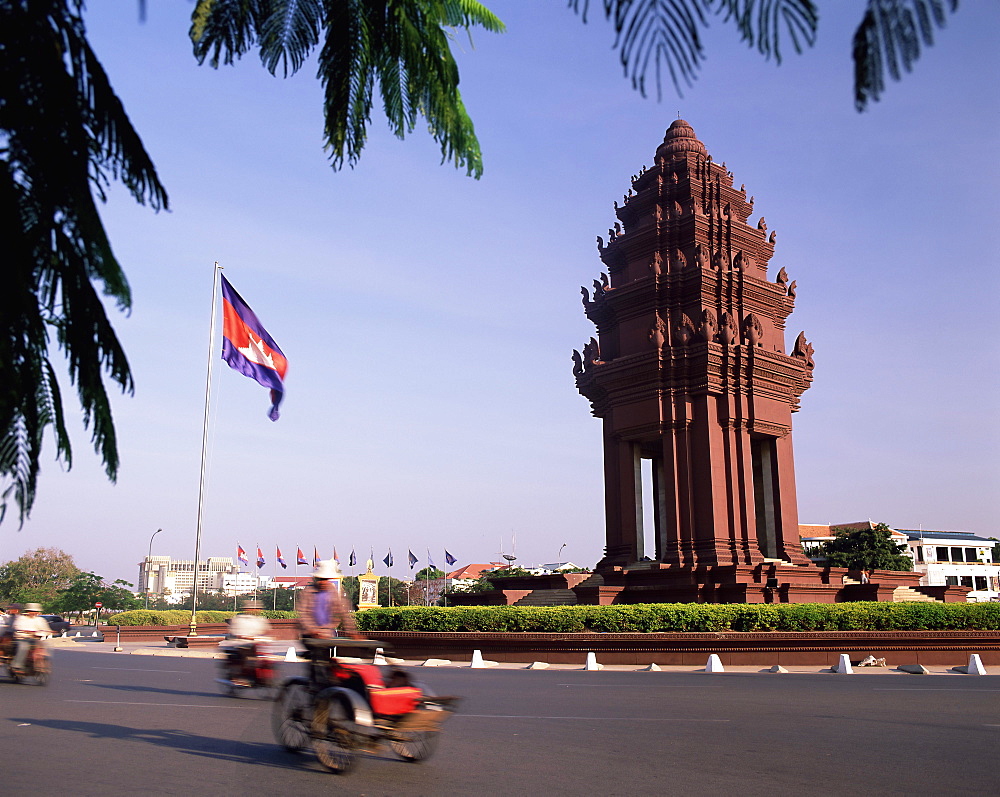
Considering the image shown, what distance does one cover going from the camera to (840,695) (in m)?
14.0

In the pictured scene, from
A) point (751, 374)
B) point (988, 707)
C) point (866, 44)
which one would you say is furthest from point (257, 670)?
point (751, 374)

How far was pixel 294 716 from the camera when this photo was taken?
8164 mm

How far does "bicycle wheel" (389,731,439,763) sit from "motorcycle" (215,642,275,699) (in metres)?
6.63

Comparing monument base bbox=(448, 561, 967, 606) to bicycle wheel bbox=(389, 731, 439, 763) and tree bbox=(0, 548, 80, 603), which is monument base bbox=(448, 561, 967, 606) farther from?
tree bbox=(0, 548, 80, 603)

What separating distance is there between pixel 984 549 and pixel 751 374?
286ft

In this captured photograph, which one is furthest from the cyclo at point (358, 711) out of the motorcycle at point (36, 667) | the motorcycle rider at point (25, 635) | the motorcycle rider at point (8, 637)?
the motorcycle rider at point (8, 637)

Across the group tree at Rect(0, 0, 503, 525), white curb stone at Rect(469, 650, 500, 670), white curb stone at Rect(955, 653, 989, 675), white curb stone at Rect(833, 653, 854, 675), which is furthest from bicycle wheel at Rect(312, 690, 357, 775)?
white curb stone at Rect(955, 653, 989, 675)

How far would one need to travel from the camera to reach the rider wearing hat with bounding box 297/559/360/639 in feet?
28.1

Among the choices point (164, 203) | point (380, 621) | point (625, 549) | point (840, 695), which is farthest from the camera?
point (625, 549)

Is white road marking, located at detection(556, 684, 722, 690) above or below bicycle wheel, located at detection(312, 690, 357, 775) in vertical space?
below

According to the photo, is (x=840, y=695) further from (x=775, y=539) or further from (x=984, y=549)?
(x=984, y=549)

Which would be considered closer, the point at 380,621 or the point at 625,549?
the point at 380,621

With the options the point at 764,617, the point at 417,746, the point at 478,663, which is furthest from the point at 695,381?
the point at 417,746

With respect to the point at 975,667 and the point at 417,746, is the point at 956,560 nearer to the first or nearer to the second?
the point at 975,667
